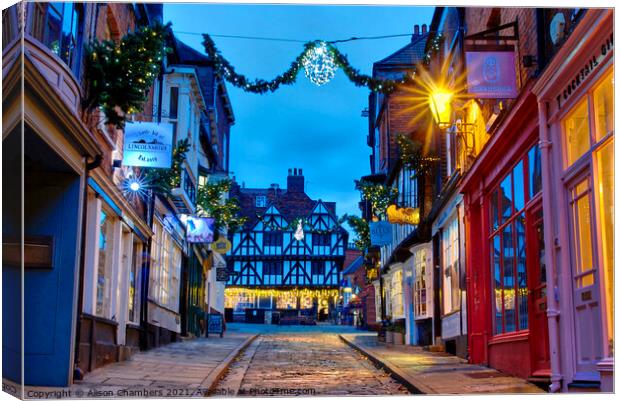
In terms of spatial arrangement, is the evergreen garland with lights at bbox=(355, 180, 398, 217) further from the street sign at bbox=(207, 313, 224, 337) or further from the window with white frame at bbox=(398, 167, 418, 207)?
the street sign at bbox=(207, 313, 224, 337)

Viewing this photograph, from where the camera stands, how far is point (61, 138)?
9102 mm

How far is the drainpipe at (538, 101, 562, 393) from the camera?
330 inches

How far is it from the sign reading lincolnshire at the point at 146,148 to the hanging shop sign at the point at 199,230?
7.44 meters

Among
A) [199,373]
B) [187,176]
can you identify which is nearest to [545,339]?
[199,373]

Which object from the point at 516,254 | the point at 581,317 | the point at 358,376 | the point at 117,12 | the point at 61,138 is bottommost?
the point at 358,376

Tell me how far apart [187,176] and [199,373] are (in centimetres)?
1112

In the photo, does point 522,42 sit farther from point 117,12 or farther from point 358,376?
point 117,12

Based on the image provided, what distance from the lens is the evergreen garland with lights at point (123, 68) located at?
10.5 meters

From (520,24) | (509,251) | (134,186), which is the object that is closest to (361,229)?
(134,186)

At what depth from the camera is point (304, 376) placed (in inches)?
465

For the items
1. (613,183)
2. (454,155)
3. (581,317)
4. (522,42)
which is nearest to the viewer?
(613,183)

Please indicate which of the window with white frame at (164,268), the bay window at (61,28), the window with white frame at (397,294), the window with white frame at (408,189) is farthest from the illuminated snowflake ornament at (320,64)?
the window with white frame at (397,294)

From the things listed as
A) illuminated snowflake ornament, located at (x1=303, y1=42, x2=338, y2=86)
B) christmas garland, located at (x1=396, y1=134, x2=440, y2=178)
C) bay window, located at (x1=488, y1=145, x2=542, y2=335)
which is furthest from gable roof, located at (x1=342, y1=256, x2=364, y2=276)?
illuminated snowflake ornament, located at (x1=303, y1=42, x2=338, y2=86)

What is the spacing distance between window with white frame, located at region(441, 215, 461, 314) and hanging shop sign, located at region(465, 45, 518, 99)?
5748 millimetres
